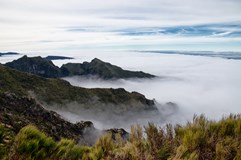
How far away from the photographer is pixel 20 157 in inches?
262

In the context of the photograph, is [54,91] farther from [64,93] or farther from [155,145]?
[155,145]

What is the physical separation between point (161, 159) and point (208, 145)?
1.04m

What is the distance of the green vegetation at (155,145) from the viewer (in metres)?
7.12

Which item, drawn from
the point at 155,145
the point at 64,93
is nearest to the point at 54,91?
the point at 64,93

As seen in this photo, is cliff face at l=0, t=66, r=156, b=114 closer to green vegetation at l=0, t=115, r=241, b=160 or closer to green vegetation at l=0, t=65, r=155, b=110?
green vegetation at l=0, t=65, r=155, b=110

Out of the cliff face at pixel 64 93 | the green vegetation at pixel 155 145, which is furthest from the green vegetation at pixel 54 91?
the green vegetation at pixel 155 145

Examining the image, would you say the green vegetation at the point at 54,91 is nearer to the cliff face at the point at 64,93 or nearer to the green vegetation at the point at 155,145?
the cliff face at the point at 64,93

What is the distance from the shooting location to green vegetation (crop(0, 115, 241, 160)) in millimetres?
7121

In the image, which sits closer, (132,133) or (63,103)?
(132,133)

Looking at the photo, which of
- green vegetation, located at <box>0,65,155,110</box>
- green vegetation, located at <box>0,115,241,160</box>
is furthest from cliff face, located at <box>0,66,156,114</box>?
green vegetation, located at <box>0,115,241,160</box>

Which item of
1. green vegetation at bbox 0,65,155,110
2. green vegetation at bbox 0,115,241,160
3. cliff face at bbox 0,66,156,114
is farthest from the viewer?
cliff face at bbox 0,66,156,114

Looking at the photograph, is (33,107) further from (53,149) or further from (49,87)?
(53,149)

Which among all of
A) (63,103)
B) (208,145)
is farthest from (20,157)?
(63,103)

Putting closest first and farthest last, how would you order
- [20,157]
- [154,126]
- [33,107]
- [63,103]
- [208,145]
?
→ 1. [20,157]
2. [208,145]
3. [154,126]
4. [33,107]
5. [63,103]
